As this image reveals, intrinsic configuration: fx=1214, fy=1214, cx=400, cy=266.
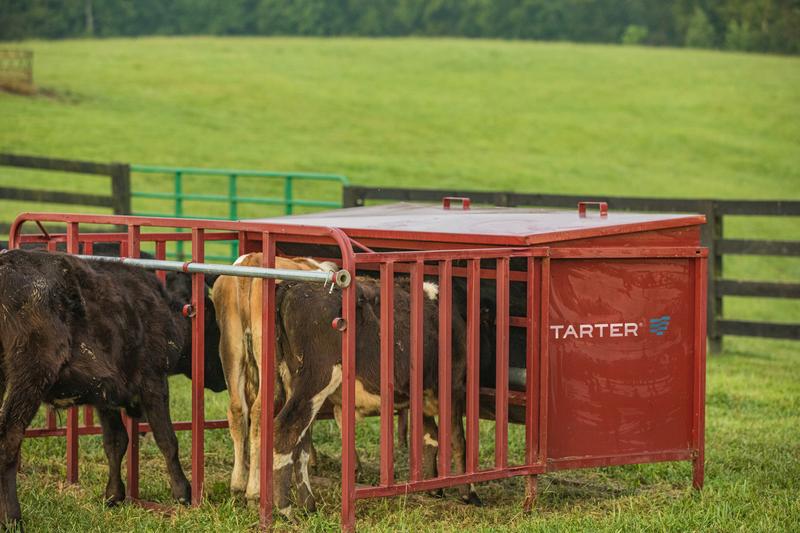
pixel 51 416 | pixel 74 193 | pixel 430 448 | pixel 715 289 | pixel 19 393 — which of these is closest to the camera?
pixel 19 393

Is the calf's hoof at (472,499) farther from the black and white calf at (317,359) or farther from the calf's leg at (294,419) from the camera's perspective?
the calf's leg at (294,419)

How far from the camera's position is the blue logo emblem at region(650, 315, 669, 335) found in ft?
22.4

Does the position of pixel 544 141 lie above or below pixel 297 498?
above

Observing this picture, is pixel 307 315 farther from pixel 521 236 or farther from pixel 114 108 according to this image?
pixel 114 108

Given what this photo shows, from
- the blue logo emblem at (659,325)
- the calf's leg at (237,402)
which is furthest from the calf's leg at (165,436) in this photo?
the blue logo emblem at (659,325)

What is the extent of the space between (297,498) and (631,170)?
28.9 m

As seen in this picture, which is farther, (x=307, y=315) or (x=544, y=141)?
(x=544, y=141)

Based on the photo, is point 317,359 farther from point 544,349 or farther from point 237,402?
point 544,349

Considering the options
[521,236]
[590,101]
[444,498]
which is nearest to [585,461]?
[444,498]

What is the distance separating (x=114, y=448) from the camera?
22.4ft

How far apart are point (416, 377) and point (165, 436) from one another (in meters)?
1.52


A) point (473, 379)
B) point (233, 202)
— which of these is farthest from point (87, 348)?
point (233, 202)

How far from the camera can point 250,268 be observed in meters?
5.98

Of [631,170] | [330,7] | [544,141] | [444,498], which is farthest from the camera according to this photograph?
[330,7]
